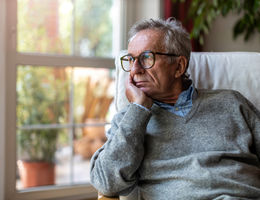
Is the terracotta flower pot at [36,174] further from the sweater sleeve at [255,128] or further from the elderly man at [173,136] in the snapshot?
the sweater sleeve at [255,128]

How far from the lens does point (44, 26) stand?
7.88 feet

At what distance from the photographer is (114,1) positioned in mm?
2398

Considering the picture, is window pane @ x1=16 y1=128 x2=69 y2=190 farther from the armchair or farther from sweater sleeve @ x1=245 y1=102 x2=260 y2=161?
sweater sleeve @ x1=245 y1=102 x2=260 y2=161

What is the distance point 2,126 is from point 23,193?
48 cm

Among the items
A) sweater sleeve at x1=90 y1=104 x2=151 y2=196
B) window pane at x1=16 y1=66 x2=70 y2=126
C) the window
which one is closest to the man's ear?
sweater sleeve at x1=90 y1=104 x2=151 y2=196

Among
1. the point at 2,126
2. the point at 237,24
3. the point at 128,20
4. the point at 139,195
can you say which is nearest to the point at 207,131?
the point at 139,195

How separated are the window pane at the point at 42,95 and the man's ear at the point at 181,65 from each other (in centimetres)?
128

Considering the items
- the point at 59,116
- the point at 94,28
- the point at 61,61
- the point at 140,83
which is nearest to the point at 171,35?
the point at 140,83

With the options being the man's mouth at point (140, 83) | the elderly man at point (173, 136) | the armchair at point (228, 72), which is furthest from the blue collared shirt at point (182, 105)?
the armchair at point (228, 72)

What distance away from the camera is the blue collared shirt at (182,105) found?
1.34 m

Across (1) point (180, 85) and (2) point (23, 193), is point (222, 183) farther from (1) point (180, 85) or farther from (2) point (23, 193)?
(2) point (23, 193)

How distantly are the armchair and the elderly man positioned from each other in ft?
0.61

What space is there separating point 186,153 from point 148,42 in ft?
1.60

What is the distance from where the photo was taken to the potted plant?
7.60ft
